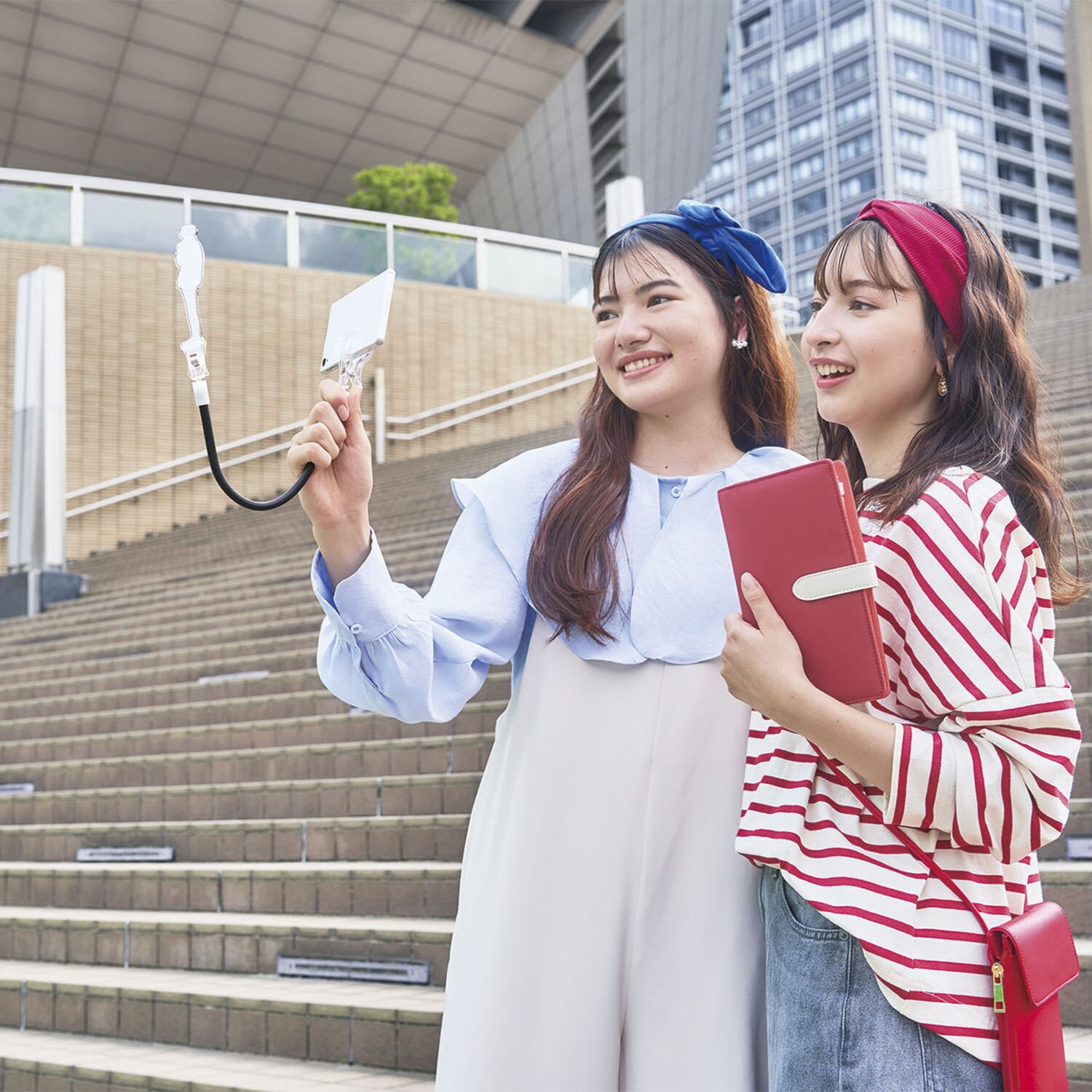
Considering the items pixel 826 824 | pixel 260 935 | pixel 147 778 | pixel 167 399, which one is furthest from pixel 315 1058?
pixel 167 399

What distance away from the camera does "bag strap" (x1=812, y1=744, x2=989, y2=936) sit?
110cm

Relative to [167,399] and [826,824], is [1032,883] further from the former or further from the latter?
[167,399]

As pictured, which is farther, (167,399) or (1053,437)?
(167,399)

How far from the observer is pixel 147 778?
17.8ft

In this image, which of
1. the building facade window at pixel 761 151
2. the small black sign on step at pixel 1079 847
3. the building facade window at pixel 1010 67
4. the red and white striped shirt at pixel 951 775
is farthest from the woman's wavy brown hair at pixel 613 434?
the building facade window at pixel 1010 67

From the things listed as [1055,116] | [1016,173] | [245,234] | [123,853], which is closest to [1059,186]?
[1016,173]

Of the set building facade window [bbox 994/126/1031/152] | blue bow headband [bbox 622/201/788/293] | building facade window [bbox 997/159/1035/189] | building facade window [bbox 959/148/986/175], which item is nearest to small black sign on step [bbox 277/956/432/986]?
blue bow headband [bbox 622/201/788/293]

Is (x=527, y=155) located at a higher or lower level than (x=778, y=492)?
higher

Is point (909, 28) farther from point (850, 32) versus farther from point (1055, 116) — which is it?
point (1055, 116)

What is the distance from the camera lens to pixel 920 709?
3.85ft

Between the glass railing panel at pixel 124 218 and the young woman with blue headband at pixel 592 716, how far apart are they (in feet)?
46.2

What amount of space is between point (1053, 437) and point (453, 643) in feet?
2.35

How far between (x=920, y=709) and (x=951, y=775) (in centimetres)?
11

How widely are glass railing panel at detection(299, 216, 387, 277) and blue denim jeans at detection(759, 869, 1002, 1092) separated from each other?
49.3 feet
